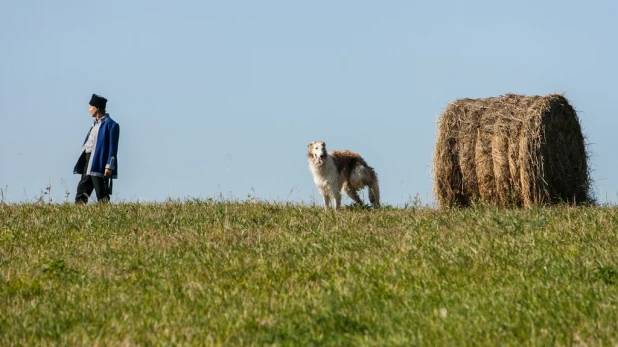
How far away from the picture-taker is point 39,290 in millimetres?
8172

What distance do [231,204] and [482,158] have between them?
4309 millimetres

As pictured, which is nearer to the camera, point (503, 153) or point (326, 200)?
point (503, 153)

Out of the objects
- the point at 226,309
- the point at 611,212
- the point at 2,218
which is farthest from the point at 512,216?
the point at 2,218

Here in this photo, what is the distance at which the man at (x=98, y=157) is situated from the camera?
16.7 meters

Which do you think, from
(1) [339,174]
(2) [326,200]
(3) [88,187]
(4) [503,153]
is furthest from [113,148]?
(4) [503,153]

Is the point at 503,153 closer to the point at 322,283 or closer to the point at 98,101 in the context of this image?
the point at 98,101

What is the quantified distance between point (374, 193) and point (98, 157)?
5322 mm

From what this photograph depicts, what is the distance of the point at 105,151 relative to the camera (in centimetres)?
1678

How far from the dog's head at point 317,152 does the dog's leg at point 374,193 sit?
1464mm

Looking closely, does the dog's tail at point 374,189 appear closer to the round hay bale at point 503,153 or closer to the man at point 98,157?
the round hay bale at point 503,153

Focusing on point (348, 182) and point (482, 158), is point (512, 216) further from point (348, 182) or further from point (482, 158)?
point (348, 182)

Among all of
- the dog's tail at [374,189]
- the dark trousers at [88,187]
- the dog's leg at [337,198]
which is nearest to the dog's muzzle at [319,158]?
the dog's leg at [337,198]

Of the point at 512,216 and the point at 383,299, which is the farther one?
the point at 512,216

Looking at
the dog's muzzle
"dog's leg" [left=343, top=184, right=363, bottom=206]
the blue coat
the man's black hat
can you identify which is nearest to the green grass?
the dog's muzzle
